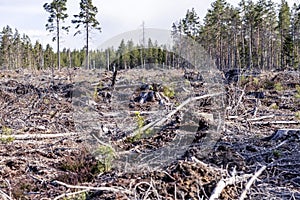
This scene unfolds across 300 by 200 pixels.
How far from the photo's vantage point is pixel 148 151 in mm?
6316

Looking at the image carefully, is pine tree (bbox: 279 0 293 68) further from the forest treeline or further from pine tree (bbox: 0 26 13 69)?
pine tree (bbox: 0 26 13 69)

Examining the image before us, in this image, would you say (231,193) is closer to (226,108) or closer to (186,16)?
(226,108)

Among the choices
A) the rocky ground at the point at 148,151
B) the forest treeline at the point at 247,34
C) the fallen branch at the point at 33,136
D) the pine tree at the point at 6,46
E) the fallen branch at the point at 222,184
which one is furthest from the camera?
the pine tree at the point at 6,46

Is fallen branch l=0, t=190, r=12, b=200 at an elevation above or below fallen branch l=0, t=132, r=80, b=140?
below

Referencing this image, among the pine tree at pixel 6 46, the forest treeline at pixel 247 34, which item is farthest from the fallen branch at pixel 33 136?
the pine tree at pixel 6 46

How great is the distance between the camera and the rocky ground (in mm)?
4211

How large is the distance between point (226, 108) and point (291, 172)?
3.74 m

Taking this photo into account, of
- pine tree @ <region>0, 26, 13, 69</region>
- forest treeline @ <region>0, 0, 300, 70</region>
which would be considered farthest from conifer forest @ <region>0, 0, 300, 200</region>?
pine tree @ <region>0, 26, 13, 69</region>

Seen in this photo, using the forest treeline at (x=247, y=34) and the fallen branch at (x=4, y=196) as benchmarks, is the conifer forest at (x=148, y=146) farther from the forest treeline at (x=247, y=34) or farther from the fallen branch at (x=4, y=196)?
the forest treeline at (x=247, y=34)

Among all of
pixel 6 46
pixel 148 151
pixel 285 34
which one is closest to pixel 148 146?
pixel 148 151

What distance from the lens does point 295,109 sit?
10.9 meters

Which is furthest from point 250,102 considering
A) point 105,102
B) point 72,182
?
point 72,182

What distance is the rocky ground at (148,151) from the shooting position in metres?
4.21

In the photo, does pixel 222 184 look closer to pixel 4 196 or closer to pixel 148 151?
pixel 4 196
